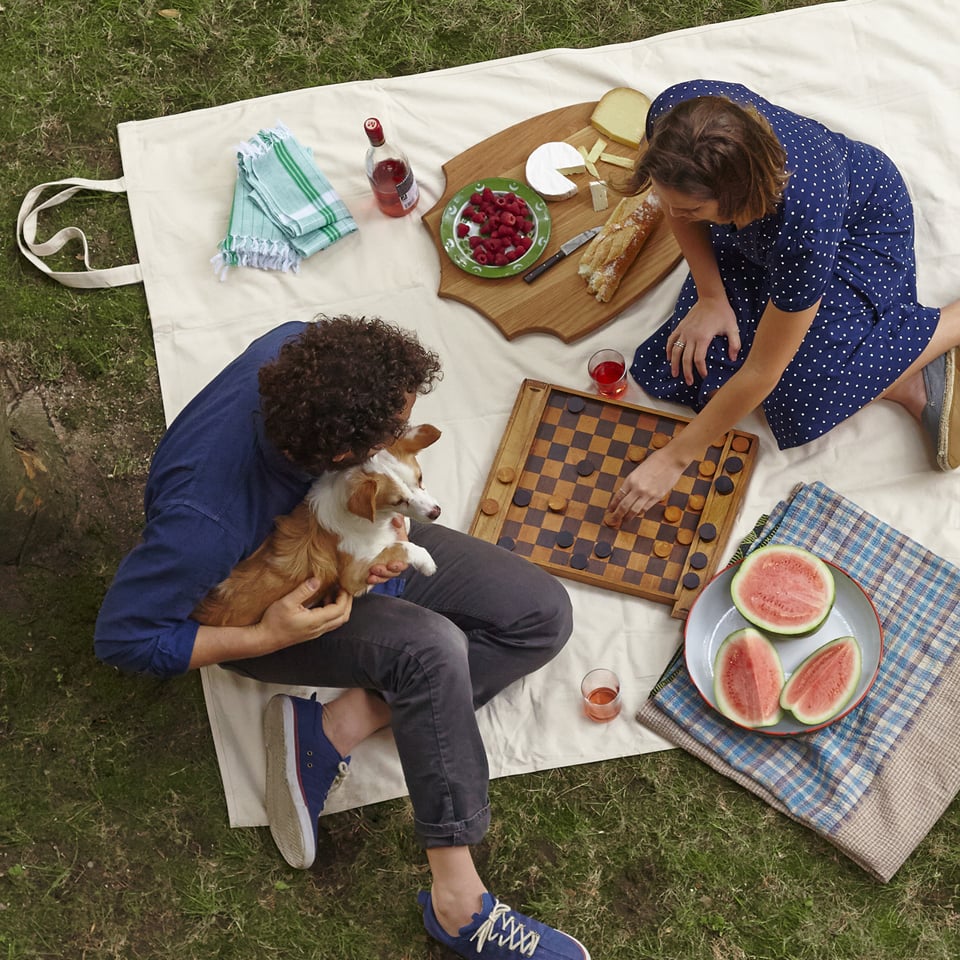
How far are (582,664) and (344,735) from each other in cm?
82

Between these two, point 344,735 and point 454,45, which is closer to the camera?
point 344,735

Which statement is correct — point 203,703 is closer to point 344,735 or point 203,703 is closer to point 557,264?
point 344,735

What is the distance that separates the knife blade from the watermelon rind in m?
1.65

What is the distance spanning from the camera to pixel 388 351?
93.3 inches

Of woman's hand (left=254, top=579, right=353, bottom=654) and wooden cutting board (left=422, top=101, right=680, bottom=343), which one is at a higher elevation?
wooden cutting board (left=422, top=101, right=680, bottom=343)

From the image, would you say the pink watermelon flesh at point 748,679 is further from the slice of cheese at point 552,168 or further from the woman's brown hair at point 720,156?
the slice of cheese at point 552,168

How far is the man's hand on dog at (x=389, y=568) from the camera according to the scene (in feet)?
9.04

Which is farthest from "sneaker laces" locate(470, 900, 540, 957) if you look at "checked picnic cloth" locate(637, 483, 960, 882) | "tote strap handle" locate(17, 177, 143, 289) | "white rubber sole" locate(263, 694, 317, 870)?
"tote strap handle" locate(17, 177, 143, 289)

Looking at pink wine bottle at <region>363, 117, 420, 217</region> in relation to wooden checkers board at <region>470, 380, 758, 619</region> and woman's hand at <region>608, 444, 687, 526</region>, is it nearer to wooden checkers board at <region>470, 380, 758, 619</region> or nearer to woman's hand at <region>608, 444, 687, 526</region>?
wooden checkers board at <region>470, 380, 758, 619</region>

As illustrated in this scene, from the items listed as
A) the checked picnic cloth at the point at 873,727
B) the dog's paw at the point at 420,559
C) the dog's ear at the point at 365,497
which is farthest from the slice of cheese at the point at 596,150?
the dog's ear at the point at 365,497

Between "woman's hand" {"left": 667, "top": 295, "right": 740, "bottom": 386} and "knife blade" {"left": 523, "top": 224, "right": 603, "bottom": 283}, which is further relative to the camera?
"knife blade" {"left": 523, "top": 224, "right": 603, "bottom": 283}

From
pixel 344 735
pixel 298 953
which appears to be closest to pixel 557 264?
pixel 344 735

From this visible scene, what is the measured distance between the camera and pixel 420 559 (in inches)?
115

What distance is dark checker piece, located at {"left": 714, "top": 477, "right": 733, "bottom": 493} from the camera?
3.44m
